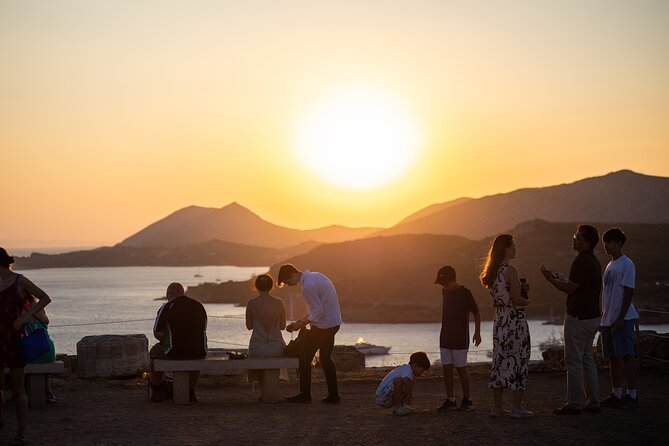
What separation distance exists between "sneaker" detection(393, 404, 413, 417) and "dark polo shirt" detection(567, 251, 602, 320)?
2.14 m

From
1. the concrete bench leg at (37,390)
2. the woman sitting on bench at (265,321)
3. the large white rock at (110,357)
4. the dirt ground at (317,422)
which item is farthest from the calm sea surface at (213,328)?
the concrete bench leg at (37,390)

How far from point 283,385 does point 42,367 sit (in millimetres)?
3590

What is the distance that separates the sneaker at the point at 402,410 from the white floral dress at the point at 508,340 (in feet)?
3.60

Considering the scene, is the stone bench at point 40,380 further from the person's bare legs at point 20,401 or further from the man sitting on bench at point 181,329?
the person's bare legs at point 20,401

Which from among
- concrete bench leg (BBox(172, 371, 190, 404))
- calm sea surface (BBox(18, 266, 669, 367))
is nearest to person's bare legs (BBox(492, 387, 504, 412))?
concrete bench leg (BBox(172, 371, 190, 404))

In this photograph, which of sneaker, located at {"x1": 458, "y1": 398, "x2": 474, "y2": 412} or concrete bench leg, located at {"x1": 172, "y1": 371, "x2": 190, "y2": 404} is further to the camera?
concrete bench leg, located at {"x1": 172, "y1": 371, "x2": 190, "y2": 404}

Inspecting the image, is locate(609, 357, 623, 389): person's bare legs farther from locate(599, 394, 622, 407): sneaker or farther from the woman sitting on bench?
the woman sitting on bench

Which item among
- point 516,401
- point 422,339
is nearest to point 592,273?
point 516,401

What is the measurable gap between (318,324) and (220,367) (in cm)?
135

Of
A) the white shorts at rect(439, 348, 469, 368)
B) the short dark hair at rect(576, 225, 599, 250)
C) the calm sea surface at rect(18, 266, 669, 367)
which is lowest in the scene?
the calm sea surface at rect(18, 266, 669, 367)

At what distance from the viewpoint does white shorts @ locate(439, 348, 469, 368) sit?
9.79m

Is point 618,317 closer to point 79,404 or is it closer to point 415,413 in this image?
point 415,413

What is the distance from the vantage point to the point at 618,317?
974cm

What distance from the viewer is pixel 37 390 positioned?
34.6 ft
